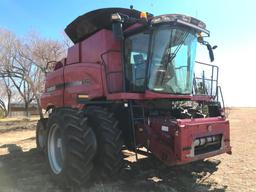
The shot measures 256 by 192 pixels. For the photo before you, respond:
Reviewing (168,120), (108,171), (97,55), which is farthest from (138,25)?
(108,171)

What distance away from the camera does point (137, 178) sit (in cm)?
742

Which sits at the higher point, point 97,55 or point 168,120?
point 97,55

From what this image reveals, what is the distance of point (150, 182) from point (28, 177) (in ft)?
8.82

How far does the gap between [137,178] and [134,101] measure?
166cm

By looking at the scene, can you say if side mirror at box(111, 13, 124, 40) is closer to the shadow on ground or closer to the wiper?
the wiper

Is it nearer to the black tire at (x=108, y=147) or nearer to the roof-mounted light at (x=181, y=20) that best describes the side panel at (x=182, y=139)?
the black tire at (x=108, y=147)

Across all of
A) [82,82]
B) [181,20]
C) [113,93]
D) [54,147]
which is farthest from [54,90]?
[181,20]

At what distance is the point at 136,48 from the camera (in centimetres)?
767

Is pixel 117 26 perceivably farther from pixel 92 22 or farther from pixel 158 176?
pixel 158 176

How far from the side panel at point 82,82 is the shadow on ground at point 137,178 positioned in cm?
189

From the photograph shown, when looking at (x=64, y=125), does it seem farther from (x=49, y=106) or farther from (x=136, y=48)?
(x=49, y=106)

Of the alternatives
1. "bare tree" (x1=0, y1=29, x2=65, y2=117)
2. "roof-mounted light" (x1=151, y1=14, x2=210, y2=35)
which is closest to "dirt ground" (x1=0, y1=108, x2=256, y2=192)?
"roof-mounted light" (x1=151, y1=14, x2=210, y2=35)

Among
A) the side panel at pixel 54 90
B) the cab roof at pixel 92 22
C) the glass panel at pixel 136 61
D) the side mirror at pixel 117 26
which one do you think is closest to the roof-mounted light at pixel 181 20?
the glass panel at pixel 136 61

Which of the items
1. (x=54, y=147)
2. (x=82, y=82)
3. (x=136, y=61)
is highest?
(x=136, y=61)
